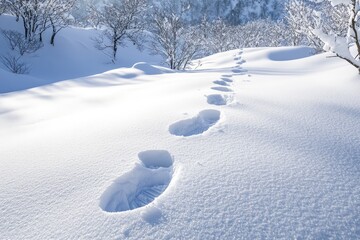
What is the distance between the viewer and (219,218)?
1394mm

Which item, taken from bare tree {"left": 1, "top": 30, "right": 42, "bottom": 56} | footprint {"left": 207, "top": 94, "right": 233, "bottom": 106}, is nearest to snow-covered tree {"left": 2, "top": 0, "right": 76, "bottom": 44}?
bare tree {"left": 1, "top": 30, "right": 42, "bottom": 56}

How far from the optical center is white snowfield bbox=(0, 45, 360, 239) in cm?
139

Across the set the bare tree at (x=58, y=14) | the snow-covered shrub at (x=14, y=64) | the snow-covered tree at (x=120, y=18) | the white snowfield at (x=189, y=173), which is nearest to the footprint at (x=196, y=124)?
the white snowfield at (x=189, y=173)

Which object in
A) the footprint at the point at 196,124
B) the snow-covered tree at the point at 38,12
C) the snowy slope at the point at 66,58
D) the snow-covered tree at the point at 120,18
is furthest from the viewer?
the snow-covered tree at the point at 120,18

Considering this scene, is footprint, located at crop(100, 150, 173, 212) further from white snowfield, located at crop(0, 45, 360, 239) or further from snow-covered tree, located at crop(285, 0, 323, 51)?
snow-covered tree, located at crop(285, 0, 323, 51)

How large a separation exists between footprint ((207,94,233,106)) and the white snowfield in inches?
8.2

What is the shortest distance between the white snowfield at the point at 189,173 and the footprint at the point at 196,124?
0.01 m

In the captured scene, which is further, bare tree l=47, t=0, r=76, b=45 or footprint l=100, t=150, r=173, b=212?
bare tree l=47, t=0, r=76, b=45

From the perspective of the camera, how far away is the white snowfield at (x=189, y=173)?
4.55ft

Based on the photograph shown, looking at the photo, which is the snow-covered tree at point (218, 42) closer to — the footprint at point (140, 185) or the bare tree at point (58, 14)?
the bare tree at point (58, 14)

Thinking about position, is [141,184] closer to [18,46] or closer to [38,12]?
[18,46]

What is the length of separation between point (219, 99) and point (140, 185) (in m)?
2.26

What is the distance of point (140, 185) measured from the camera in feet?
6.06

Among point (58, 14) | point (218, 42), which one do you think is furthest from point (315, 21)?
point (218, 42)
